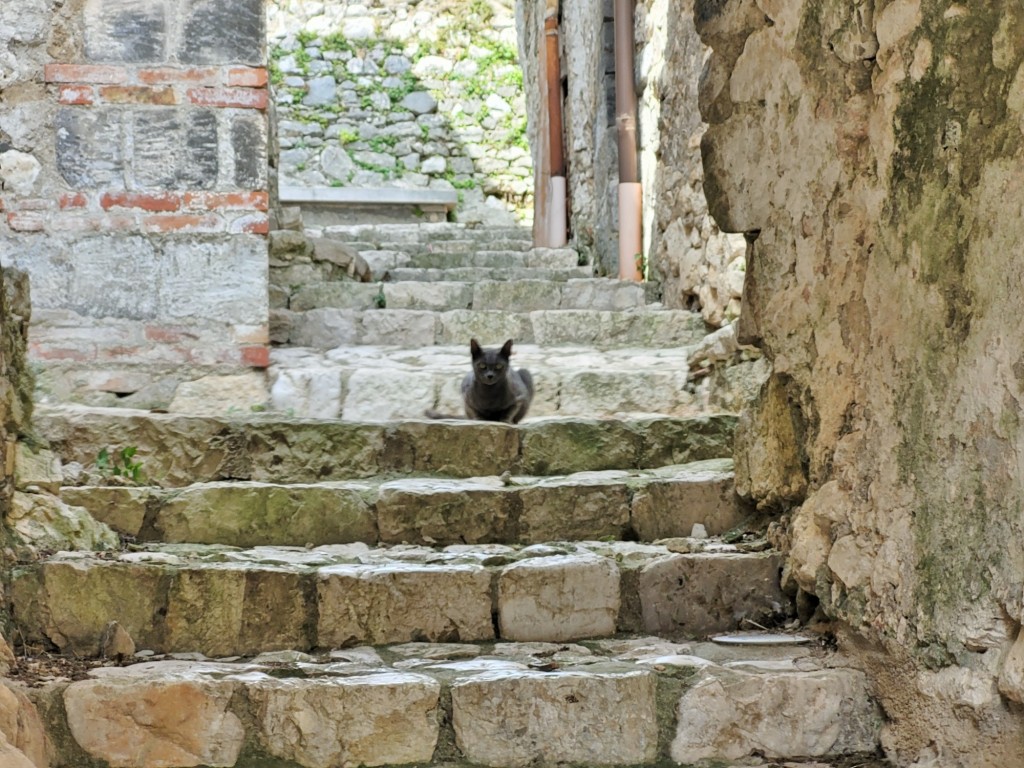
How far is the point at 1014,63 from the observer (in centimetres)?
185

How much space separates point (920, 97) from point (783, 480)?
1047 millimetres

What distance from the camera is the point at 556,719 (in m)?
2.24

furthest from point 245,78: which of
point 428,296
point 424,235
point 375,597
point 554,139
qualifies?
point 424,235

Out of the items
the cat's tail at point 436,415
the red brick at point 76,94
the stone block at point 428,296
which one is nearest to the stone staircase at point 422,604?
the cat's tail at point 436,415

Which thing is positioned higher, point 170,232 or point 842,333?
point 170,232

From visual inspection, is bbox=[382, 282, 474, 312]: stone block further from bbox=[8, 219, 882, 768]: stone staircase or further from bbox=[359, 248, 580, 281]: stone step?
bbox=[8, 219, 882, 768]: stone staircase

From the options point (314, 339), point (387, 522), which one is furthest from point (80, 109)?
point (387, 522)

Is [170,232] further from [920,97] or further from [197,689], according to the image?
[920,97]

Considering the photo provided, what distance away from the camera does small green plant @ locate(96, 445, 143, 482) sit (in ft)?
10.7

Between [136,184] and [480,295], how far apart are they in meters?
2.25

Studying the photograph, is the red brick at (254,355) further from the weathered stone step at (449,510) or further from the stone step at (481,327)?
the weathered stone step at (449,510)

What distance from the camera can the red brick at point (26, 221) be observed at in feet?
15.3

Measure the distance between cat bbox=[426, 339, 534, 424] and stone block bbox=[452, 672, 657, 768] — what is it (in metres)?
2.21

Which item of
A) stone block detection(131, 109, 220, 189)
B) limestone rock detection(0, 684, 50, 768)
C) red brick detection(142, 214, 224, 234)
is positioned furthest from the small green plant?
stone block detection(131, 109, 220, 189)
